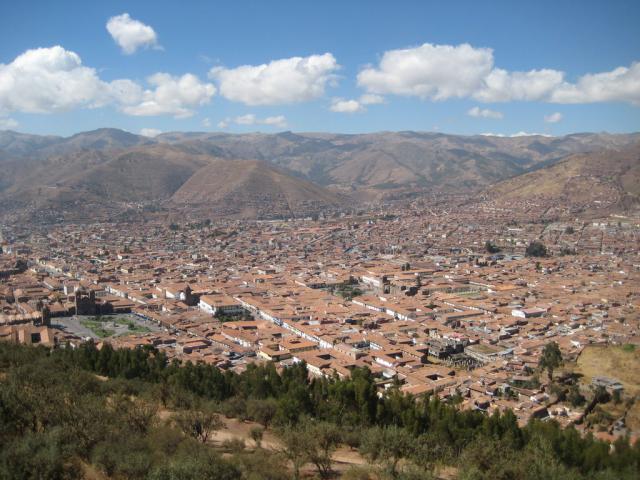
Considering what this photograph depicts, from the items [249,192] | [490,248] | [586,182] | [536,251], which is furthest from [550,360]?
[249,192]

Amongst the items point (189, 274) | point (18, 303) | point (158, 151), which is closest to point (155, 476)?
point (18, 303)

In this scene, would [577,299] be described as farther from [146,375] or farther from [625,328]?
[146,375]

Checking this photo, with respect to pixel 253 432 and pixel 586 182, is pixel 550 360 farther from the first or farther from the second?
pixel 586 182

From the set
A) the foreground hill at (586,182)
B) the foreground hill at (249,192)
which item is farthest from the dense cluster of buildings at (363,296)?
the foreground hill at (249,192)

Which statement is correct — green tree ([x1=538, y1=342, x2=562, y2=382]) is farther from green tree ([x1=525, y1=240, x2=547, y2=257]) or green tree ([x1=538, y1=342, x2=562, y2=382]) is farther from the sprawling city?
green tree ([x1=525, y1=240, x2=547, y2=257])

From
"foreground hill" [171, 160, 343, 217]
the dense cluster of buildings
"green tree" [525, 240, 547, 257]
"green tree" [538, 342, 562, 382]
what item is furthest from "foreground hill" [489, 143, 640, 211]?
"green tree" [538, 342, 562, 382]

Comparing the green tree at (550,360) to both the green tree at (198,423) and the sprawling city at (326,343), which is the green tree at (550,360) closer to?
the sprawling city at (326,343)

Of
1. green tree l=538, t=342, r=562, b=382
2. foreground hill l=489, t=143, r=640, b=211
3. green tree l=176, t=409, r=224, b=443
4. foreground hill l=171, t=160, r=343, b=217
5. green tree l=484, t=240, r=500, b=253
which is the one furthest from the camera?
foreground hill l=171, t=160, r=343, b=217
